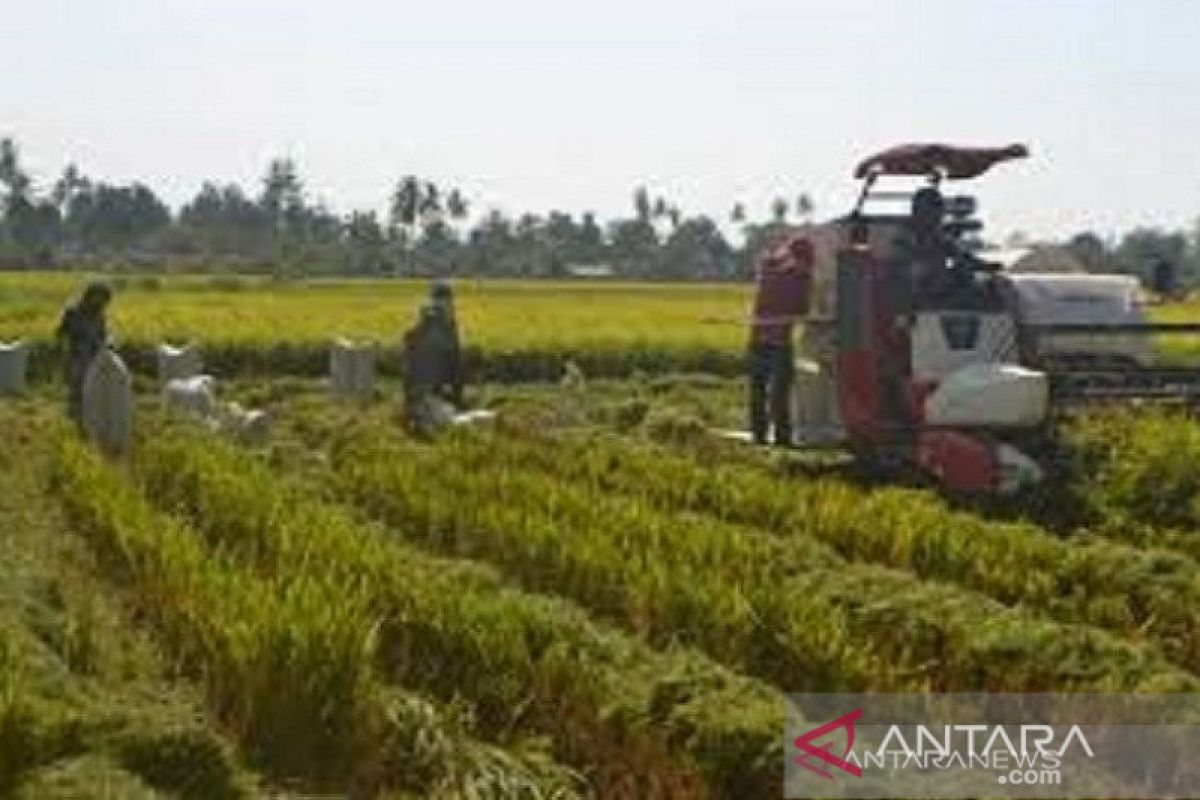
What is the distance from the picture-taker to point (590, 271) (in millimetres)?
109188

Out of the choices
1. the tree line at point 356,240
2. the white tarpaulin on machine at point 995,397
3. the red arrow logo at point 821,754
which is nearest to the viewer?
the red arrow logo at point 821,754

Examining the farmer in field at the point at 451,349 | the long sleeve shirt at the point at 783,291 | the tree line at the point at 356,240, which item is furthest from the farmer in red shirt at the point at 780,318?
the tree line at the point at 356,240

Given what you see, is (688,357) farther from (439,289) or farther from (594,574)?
(594,574)

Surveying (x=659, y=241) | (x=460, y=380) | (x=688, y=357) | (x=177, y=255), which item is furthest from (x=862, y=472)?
(x=659, y=241)

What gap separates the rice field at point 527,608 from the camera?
6387 millimetres

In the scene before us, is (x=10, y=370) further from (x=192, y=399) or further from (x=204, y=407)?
(x=204, y=407)

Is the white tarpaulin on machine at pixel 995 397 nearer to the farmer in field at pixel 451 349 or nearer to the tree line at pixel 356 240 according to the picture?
the farmer in field at pixel 451 349

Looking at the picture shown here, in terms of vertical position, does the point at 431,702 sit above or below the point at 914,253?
below

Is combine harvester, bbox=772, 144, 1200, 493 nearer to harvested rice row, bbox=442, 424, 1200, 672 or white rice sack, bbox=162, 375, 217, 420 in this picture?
harvested rice row, bbox=442, 424, 1200, 672

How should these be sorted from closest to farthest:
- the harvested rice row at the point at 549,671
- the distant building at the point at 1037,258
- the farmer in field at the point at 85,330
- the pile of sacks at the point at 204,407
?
the harvested rice row at the point at 549,671 → the pile of sacks at the point at 204,407 → the farmer in field at the point at 85,330 → the distant building at the point at 1037,258

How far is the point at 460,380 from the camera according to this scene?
18.6 metres

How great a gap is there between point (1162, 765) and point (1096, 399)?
730cm

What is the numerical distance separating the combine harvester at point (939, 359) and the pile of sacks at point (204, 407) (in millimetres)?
4452

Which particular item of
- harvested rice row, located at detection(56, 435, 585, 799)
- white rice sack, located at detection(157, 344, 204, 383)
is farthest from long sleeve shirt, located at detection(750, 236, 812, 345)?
white rice sack, located at detection(157, 344, 204, 383)
